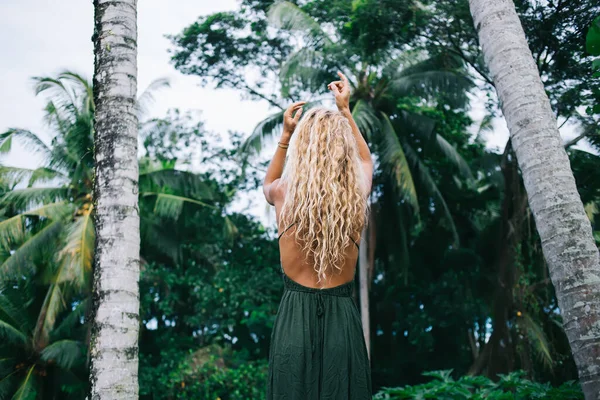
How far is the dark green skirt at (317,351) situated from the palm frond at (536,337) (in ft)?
38.9

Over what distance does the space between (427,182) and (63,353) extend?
10242 millimetres

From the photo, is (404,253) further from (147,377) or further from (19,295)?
(19,295)

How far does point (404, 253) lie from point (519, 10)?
8.30 meters

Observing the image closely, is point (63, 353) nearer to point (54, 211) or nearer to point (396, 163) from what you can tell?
point (54, 211)

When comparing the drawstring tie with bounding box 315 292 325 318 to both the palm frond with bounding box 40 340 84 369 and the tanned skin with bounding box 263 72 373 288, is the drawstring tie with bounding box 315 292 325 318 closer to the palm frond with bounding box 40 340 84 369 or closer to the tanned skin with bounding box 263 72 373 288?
the tanned skin with bounding box 263 72 373 288

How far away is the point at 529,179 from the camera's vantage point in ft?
12.3

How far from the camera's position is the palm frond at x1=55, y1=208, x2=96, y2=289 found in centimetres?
1274

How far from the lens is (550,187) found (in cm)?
362

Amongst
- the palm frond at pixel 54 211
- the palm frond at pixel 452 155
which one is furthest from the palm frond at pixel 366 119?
the palm frond at pixel 54 211

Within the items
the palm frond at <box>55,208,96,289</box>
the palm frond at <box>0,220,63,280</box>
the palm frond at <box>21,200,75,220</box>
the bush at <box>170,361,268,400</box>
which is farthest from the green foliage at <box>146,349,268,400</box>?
the palm frond at <box>21,200,75,220</box>

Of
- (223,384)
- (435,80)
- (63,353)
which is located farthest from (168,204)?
(435,80)

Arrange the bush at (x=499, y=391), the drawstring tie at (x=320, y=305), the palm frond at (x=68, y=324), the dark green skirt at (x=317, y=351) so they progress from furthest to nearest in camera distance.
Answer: the palm frond at (x=68, y=324)
the bush at (x=499, y=391)
the drawstring tie at (x=320, y=305)
the dark green skirt at (x=317, y=351)

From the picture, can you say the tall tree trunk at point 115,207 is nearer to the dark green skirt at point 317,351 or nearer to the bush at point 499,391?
the dark green skirt at point 317,351

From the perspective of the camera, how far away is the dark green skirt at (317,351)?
2.30 meters
